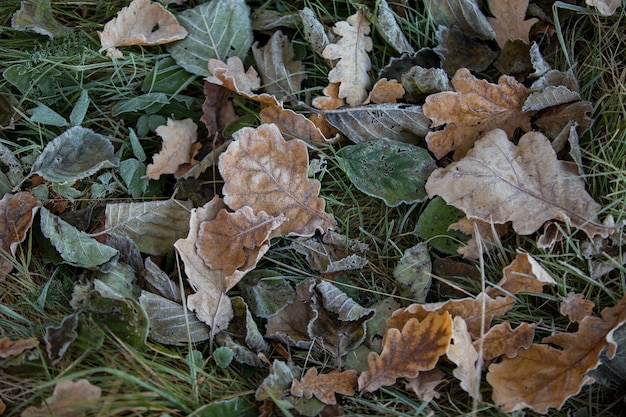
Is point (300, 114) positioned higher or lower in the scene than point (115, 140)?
higher

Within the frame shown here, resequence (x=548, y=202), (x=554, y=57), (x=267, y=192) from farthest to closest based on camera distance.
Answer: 1. (x=554, y=57)
2. (x=267, y=192)
3. (x=548, y=202)

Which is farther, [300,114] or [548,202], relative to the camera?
[300,114]

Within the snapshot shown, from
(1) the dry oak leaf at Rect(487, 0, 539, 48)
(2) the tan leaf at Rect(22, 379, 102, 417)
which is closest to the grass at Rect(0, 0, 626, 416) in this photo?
(2) the tan leaf at Rect(22, 379, 102, 417)

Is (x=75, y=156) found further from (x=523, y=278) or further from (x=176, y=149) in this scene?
(x=523, y=278)

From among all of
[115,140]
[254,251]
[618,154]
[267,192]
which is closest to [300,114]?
[267,192]

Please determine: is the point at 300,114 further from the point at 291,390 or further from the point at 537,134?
the point at 291,390

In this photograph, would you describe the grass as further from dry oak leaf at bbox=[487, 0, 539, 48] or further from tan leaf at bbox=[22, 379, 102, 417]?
dry oak leaf at bbox=[487, 0, 539, 48]

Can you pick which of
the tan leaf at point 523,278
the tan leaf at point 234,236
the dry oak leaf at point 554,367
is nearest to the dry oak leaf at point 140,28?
the tan leaf at point 234,236
